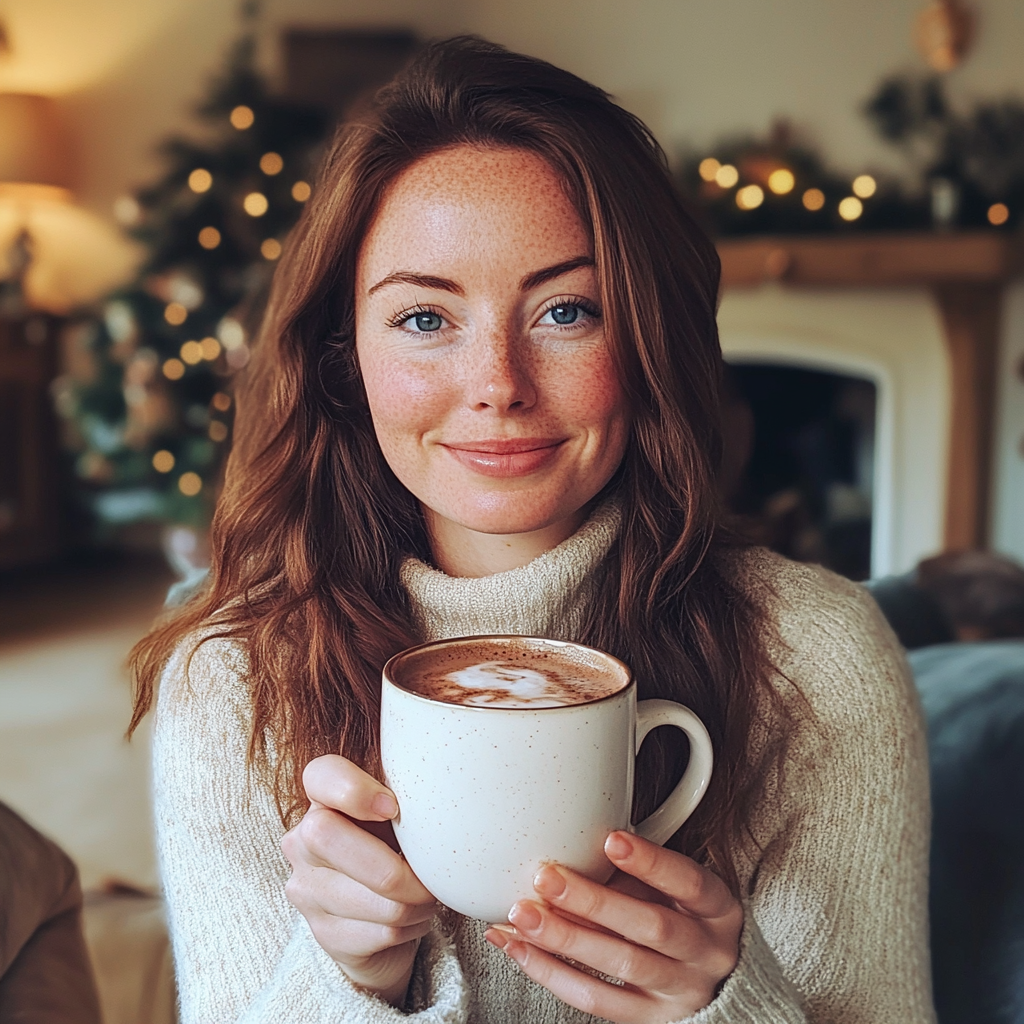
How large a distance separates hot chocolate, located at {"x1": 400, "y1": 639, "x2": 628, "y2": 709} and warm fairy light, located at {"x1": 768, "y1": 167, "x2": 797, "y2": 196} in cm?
343

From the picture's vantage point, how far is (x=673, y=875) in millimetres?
534

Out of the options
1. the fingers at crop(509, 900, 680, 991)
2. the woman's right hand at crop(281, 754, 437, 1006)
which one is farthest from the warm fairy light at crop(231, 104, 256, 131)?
the fingers at crop(509, 900, 680, 991)

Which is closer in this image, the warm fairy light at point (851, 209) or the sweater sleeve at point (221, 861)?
the sweater sleeve at point (221, 861)

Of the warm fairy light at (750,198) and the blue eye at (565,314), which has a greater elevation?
the warm fairy light at (750,198)

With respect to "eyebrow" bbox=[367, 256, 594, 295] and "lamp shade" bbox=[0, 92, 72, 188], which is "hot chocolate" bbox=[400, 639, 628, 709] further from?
"lamp shade" bbox=[0, 92, 72, 188]

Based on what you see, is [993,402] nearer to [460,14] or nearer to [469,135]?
[460,14]

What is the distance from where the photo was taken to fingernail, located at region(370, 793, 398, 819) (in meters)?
0.51

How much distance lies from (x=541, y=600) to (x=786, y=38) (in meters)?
3.68

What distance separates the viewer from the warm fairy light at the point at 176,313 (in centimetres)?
404

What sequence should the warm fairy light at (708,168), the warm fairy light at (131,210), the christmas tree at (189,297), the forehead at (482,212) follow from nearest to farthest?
the forehead at (482,212)
the warm fairy light at (708,168)
the christmas tree at (189,297)
the warm fairy light at (131,210)

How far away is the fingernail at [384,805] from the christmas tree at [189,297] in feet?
11.9

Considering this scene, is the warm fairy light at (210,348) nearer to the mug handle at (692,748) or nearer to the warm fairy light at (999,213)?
the warm fairy light at (999,213)

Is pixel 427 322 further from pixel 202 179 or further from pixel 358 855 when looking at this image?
pixel 202 179

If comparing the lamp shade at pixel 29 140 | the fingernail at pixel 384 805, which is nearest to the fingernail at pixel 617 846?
the fingernail at pixel 384 805
